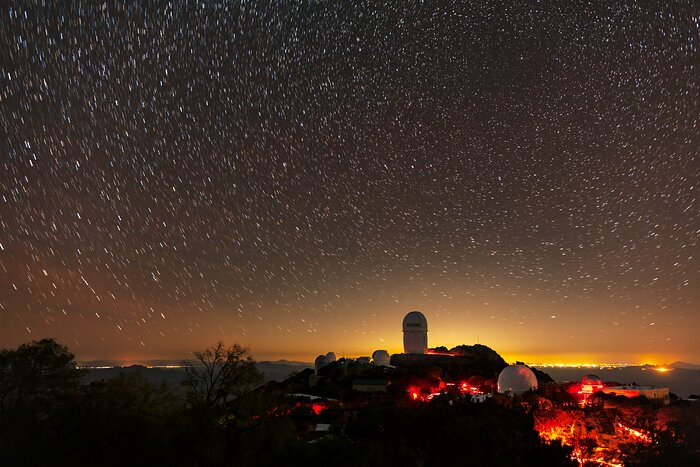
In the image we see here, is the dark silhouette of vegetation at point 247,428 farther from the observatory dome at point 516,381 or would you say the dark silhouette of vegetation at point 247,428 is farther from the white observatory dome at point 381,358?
the white observatory dome at point 381,358

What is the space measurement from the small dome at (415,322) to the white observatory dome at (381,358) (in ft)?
13.3

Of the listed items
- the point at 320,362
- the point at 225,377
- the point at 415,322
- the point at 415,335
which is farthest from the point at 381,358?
the point at 225,377

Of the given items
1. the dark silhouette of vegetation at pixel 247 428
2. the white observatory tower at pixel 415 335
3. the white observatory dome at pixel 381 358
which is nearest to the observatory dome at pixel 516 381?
the dark silhouette of vegetation at pixel 247 428

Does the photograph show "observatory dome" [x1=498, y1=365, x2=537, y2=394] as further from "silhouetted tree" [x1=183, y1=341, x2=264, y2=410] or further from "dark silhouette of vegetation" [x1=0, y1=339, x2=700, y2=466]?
"silhouetted tree" [x1=183, y1=341, x2=264, y2=410]

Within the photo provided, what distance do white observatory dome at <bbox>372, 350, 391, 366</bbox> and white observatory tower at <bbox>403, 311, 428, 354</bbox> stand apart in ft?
8.49

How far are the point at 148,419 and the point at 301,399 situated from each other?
19789 mm

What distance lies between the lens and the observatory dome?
43844mm

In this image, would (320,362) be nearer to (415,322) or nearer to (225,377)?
(415,322)

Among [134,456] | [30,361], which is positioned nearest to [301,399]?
[30,361]

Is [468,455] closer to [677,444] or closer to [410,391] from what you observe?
[677,444]

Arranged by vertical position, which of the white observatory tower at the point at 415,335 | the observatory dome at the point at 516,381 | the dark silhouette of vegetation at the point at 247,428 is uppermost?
the white observatory tower at the point at 415,335

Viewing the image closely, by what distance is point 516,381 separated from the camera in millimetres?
44406

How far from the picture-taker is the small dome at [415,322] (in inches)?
2537

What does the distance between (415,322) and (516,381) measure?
20.9 m
